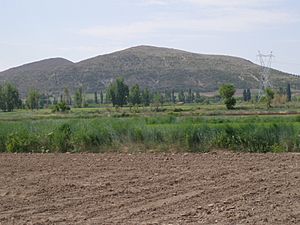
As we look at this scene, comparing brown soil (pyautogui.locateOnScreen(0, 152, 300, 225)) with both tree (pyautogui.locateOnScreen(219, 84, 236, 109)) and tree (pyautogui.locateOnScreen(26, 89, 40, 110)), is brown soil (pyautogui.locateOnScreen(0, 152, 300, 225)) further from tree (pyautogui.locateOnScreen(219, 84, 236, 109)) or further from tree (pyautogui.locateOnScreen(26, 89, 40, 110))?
tree (pyautogui.locateOnScreen(26, 89, 40, 110))

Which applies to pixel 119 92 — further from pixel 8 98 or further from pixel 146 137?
pixel 146 137

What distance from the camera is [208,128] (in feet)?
87.0

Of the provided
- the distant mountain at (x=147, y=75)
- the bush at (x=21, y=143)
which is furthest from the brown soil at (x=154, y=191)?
the distant mountain at (x=147, y=75)

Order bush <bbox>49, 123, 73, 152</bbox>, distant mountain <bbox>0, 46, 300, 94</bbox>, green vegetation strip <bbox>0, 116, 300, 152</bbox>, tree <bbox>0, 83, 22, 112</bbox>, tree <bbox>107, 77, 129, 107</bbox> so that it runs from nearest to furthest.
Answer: green vegetation strip <bbox>0, 116, 300, 152</bbox> → bush <bbox>49, 123, 73, 152</bbox> → tree <bbox>0, 83, 22, 112</bbox> → tree <bbox>107, 77, 129, 107</bbox> → distant mountain <bbox>0, 46, 300, 94</bbox>

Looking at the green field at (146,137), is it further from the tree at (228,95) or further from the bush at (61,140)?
the tree at (228,95)

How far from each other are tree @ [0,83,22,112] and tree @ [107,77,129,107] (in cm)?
1675

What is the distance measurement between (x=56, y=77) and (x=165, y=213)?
542 ft

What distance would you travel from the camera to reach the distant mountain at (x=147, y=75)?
167m

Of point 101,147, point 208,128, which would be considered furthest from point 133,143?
point 208,128

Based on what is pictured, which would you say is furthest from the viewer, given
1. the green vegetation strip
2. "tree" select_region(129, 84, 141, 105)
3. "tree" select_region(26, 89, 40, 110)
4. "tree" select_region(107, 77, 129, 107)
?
"tree" select_region(107, 77, 129, 107)

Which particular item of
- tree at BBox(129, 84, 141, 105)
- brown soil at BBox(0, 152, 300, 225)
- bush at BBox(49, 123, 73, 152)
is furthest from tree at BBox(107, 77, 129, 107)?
brown soil at BBox(0, 152, 300, 225)

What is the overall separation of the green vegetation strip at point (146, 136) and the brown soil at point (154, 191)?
3747 millimetres

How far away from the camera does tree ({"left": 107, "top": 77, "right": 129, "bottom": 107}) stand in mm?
106594

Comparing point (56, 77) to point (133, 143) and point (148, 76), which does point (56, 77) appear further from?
point (133, 143)
